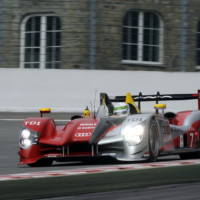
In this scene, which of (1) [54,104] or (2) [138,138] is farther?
(1) [54,104]

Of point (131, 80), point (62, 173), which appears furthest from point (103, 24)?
point (62, 173)

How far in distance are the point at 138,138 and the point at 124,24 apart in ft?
60.1

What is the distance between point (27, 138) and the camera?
1080 cm

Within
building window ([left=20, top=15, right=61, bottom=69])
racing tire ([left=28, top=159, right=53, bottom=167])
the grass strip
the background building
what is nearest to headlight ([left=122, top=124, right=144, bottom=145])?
racing tire ([left=28, top=159, right=53, bottom=167])

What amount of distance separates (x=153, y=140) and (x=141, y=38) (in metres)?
17.9

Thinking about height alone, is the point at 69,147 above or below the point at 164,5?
below

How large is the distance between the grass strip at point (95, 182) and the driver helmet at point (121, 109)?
2.46m

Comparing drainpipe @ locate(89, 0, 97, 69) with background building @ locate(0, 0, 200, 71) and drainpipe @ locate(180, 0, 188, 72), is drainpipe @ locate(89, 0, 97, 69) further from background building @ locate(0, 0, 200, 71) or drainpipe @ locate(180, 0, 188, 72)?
drainpipe @ locate(180, 0, 188, 72)

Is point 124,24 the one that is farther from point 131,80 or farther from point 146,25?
point 131,80

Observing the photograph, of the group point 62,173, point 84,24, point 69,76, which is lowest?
point 62,173

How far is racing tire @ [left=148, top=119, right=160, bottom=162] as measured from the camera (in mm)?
10352

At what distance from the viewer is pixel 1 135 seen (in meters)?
16.7

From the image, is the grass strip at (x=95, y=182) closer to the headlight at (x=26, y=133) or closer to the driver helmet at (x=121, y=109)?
the driver helmet at (x=121, y=109)

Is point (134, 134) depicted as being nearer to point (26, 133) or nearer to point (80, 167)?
point (80, 167)
